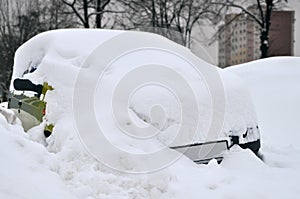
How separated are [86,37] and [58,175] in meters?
1.93

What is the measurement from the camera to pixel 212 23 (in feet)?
73.0

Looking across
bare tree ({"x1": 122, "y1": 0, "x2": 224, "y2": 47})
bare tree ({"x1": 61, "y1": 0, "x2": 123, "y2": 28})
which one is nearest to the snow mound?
bare tree ({"x1": 61, "y1": 0, "x2": 123, "y2": 28})

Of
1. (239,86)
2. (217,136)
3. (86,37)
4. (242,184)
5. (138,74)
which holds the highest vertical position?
(86,37)

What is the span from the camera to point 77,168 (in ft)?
9.28

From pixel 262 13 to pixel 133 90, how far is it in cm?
1813

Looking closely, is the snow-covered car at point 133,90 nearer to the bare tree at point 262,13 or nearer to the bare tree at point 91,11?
the bare tree at point 262,13

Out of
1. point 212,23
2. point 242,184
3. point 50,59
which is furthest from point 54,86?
point 212,23

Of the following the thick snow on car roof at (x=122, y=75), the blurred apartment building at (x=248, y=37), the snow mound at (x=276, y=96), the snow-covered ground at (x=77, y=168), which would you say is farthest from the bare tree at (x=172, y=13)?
the snow-covered ground at (x=77, y=168)

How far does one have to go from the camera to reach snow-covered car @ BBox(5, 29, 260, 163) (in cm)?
329

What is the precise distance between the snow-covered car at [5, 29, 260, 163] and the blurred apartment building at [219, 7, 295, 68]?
1800cm

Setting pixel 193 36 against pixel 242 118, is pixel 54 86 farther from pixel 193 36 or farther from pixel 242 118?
pixel 193 36

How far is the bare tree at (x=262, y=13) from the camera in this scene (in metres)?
18.7

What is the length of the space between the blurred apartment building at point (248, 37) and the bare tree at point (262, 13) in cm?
50

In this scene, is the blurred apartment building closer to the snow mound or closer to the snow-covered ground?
the snow mound
